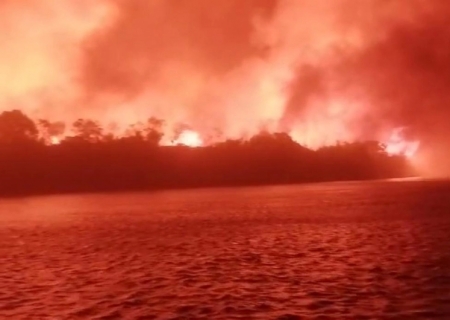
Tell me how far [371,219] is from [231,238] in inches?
1300

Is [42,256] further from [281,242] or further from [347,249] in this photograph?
[347,249]

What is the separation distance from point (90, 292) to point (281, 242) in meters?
30.3

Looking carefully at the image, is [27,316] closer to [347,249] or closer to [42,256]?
[42,256]

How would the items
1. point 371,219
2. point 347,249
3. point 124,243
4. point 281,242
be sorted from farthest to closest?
point 371,219, point 124,243, point 281,242, point 347,249

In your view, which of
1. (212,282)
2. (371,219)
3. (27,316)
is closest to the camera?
(27,316)

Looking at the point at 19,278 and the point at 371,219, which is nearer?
the point at 19,278

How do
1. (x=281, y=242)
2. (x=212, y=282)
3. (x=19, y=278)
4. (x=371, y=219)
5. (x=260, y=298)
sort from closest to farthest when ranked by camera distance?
(x=260, y=298), (x=212, y=282), (x=19, y=278), (x=281, y=242), (x=371, y=219)

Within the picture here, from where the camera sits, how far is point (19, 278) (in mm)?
47625

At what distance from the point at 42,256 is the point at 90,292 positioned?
2308 cm

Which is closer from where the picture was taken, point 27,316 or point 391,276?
point 27,316

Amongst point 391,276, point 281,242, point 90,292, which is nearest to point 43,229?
point 281,242

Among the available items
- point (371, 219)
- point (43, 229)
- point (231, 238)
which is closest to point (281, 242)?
point (231, 238)

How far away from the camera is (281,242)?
67625 millimetres

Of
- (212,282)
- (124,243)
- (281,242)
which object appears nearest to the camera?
(212,282)
